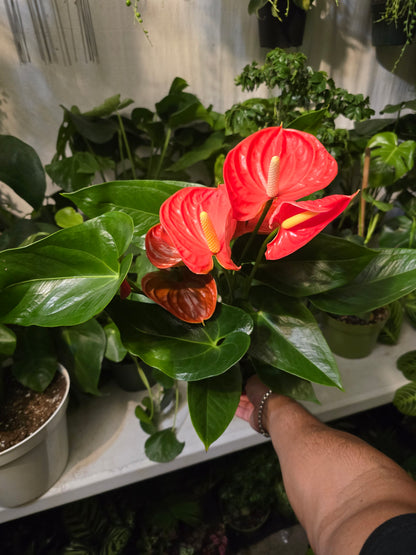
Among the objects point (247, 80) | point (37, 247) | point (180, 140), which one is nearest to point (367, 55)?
point (247, 80)

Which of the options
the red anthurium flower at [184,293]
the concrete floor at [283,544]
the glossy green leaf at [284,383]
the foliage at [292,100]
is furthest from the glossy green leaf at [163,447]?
the foliage at [292,100]

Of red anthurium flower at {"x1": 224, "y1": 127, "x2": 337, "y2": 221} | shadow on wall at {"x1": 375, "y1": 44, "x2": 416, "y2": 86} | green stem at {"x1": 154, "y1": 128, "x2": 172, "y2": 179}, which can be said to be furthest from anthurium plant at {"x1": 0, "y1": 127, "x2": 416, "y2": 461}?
shadow on wall at {"x1": 375, "y1": 44, "x2": 416, "y2": 86}

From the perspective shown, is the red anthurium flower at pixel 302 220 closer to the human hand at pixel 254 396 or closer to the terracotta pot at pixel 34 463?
the human hand at pixel 254 396

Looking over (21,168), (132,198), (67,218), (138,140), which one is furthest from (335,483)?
(138,140)

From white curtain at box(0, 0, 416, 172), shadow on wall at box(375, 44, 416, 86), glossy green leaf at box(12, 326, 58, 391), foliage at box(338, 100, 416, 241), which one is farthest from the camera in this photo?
shadow on wall at box(375, 44, 416, 86)

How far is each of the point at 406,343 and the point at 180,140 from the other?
35.6 inches

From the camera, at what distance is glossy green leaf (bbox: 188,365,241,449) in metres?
0.51

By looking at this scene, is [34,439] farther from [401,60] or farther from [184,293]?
[401,60]

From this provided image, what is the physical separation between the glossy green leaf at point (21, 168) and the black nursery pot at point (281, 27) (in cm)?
64

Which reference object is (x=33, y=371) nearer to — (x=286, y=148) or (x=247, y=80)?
(x=286, y=148)

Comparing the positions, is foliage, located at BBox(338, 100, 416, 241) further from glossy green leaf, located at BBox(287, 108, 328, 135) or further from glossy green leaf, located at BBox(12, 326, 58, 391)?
glossy green leaf, located at BBox(12, 326, 58, 391)

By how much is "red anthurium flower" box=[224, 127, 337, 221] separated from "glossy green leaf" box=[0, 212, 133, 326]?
15 cm

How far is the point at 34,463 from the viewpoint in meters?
0.67

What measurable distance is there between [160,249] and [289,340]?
24 cm
